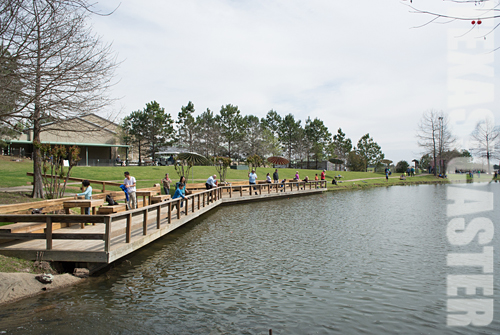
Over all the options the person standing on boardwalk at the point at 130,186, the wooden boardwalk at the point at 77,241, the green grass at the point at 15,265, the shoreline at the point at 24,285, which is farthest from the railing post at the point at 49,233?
the person standing on boardwalk at the point at 130,186

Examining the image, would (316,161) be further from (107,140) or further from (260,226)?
(260,226)

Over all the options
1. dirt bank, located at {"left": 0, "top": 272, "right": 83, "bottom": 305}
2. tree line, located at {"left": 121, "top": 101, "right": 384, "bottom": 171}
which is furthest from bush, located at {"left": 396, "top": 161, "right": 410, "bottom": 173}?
dirt bank, located at {"left": 0, "top": 272, "right": 83, "bottom": 305}

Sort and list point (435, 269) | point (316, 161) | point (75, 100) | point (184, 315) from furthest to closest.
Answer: point (316, 161), point (75, 100), point (435, 269), point (184, 315)

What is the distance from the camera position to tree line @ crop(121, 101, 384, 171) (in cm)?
5956

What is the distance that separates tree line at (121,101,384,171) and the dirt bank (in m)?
52.2

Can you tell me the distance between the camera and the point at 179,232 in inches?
538

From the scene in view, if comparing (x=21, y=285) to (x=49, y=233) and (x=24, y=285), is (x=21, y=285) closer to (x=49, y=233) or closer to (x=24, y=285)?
(x=24, y=285)

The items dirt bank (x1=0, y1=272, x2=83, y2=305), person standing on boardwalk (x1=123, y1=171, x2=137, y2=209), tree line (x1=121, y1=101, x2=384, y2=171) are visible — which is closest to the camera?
dirt bank (x1=0, y1=272, x2=83, y2=305)

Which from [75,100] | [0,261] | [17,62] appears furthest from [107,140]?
[0,261]

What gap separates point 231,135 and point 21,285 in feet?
208

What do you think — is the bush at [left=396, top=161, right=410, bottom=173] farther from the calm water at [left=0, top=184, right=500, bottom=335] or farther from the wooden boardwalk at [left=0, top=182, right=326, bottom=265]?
the wooden boardwalk at [left=0, top=182, right=326, bottom=265]

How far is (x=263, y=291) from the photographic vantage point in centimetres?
721

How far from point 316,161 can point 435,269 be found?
68.8 m

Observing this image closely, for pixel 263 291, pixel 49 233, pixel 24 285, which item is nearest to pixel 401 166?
pixel 263 291
